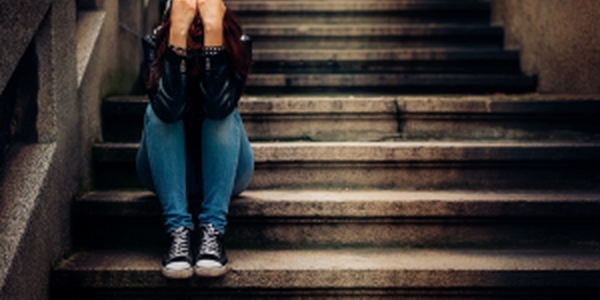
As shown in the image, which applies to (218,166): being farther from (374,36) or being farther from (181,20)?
(374,36)

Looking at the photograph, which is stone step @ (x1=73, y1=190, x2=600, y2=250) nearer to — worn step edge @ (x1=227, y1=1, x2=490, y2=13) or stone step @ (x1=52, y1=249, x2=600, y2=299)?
stone step @ (x1=52, y1=249, x2=600, y2=299)

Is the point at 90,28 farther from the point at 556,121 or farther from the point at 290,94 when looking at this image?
the point at 556,121

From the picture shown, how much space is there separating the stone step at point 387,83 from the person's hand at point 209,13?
4.58 feet

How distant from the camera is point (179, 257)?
141 centimetres

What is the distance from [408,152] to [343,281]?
0.70m

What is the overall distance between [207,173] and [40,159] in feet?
1.90

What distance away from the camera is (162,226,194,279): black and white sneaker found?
4.56 ft

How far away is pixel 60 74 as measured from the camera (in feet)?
5.23

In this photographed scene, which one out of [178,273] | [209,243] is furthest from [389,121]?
[178,273]

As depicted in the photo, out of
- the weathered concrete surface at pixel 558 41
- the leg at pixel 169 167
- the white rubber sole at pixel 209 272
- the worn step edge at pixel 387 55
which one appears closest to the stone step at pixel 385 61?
the worn step edge at pixel 387 55

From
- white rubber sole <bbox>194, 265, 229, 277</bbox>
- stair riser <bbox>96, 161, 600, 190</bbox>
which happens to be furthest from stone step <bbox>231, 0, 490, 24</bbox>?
white rubber sole <bbox>194, 265, 229, 277</bbox>

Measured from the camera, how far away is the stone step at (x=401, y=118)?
2.09 meters

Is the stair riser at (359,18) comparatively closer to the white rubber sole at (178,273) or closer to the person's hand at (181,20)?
the person's hand at (181,20)

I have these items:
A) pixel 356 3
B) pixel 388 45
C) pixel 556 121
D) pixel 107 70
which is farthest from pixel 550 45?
pixel 107 70
